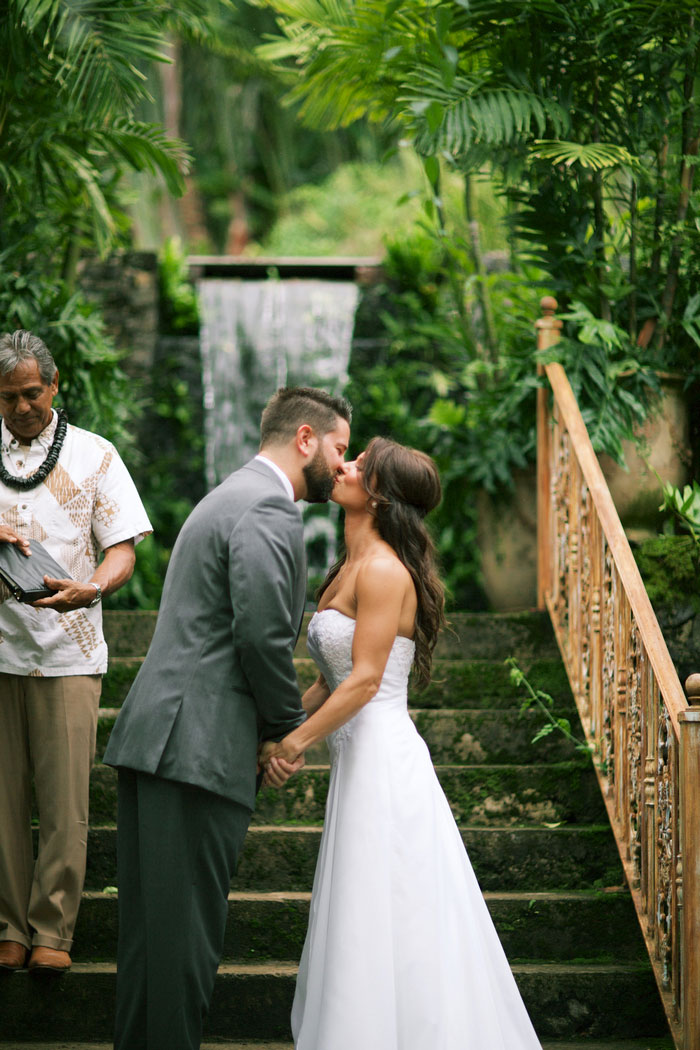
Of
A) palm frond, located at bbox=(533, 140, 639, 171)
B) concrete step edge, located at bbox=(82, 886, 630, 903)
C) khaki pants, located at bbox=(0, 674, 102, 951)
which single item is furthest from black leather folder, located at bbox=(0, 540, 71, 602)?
palm frond, located at bbox=(533, 140, 639, 171)

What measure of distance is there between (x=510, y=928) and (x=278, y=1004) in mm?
823

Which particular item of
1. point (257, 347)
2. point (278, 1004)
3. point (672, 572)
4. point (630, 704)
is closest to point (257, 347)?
point (257, 347)

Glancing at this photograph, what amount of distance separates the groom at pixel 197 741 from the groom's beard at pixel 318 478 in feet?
0.53

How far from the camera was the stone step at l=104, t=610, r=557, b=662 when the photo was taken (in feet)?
17.6

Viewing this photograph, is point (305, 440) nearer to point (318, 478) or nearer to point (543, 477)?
point (318, 478)

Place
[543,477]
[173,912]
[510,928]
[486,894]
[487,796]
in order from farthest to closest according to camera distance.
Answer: [543,477] → [487,796] → [486,894] → [510,928] → [173,912]

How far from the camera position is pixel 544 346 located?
532 centimetres

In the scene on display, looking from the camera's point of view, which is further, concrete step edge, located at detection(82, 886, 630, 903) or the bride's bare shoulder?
concrete step edge, located at detection(82, 886, 630, 903)

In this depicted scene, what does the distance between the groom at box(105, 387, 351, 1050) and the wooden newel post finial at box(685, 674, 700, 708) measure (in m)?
1.05

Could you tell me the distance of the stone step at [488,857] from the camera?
405 centimetres

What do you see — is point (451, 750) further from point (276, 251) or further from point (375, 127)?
point (375, 127)

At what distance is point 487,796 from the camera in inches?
171

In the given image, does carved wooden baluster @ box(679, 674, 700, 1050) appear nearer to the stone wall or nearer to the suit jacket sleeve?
the suit jacket sleeve

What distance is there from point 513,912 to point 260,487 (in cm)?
187
